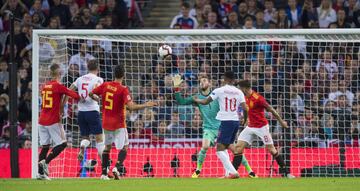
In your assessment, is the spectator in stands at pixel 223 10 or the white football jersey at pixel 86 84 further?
the spectator in stands at pixel 223 10

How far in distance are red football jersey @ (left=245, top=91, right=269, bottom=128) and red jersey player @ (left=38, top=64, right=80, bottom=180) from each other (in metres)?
3.34

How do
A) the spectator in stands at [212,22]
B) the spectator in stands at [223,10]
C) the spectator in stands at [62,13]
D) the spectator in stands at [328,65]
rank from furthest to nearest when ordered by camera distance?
the spectator in stands at [62,13] < the spectator in stands at [223,10] < the spectator in stands at [212,22] < the spectator in stands at [328,65]

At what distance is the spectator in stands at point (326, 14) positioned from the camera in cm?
2719

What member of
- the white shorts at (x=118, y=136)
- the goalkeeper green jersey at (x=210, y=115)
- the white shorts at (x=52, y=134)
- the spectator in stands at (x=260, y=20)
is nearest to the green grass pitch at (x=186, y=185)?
the white shorts at (x=118, y=136)

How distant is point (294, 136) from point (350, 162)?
147 centimetres

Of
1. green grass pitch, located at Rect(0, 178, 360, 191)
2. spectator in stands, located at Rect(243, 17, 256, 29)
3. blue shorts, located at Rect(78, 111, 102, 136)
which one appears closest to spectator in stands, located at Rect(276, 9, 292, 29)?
spectator in stands, located at Rect(243, 17, 256, 29)

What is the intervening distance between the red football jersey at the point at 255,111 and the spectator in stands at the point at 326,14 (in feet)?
21.9

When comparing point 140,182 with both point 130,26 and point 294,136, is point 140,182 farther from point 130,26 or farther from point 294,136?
point 130,26

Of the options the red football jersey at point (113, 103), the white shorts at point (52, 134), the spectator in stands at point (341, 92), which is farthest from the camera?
the spectator in stands at point (341, 92)

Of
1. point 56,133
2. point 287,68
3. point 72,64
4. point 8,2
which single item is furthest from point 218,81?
point 8,2

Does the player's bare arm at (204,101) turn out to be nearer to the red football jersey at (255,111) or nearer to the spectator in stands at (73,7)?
the red football jersey at (255,111)

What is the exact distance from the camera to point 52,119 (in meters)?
20.3

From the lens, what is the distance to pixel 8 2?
29328 millimetres

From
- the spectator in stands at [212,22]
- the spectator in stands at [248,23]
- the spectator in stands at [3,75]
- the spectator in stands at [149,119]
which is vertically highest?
the spectator in stands at [212,22]
